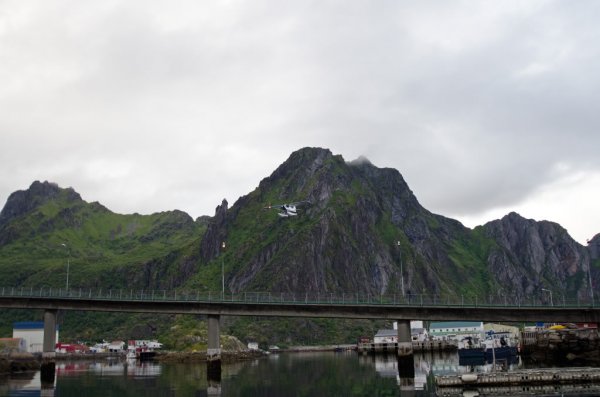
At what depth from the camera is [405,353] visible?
290 feet

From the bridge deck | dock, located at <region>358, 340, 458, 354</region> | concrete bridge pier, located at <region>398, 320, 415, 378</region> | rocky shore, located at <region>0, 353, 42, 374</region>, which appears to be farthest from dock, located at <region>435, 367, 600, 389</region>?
dock, located at <region>358, 340, 458, 354</region>

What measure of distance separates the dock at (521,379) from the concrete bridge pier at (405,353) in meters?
20.5

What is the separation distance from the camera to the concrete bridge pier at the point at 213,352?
88188mm

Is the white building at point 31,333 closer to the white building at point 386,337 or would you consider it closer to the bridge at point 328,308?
the bridge at point 328,308

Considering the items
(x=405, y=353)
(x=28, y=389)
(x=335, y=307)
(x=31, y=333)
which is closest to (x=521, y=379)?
(x=405, y=353)

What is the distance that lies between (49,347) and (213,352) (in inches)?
1205

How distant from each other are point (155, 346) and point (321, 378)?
5059 inches

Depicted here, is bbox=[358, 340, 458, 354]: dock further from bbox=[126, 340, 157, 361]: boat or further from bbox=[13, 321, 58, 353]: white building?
bbox=[13, 321, 58, 353]: white building

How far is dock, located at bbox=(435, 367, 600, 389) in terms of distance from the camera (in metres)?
60.4

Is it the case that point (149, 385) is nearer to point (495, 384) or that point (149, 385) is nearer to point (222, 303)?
point (222, 303)

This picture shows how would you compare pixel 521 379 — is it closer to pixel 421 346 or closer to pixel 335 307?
pixel 335 307

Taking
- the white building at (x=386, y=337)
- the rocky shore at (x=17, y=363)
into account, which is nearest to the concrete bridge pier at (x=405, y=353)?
the rocky shore at (x=17, y=363)

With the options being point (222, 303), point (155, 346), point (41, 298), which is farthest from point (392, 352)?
point (41, 298)

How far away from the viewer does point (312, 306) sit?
92.8 m
